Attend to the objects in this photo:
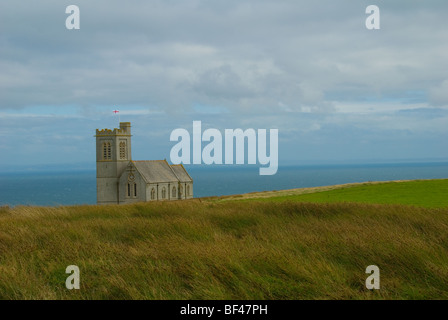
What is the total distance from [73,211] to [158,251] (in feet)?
23.5

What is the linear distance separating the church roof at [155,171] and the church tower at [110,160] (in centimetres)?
276

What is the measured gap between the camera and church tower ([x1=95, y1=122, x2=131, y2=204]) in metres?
60.0

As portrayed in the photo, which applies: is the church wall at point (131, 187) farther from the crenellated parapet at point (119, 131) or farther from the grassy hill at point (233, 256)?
the grassy hill at point (233, 256)

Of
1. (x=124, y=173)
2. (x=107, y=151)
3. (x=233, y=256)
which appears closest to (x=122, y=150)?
(x=107, y=151)

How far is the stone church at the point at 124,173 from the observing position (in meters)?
58.3

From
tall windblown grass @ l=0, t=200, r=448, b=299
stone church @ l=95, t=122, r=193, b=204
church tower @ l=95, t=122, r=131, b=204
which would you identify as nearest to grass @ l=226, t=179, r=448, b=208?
tall windblown grass @ l=0, t=200, r=448, b=299

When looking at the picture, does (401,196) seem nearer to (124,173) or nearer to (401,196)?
(401,196)

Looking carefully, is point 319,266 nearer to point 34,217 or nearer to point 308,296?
point 308,296

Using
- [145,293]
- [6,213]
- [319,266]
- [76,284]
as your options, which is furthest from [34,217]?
[319,266]

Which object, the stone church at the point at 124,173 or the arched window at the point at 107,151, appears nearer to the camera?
the stone church at the point at 124,173

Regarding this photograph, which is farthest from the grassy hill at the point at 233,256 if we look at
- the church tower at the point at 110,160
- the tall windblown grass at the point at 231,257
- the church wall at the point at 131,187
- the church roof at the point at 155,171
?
the church tower at the point at 110,160

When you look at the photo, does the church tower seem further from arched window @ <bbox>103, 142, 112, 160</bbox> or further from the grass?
the grass

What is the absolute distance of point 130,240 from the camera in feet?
35.6

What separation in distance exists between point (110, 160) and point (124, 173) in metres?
2.89
